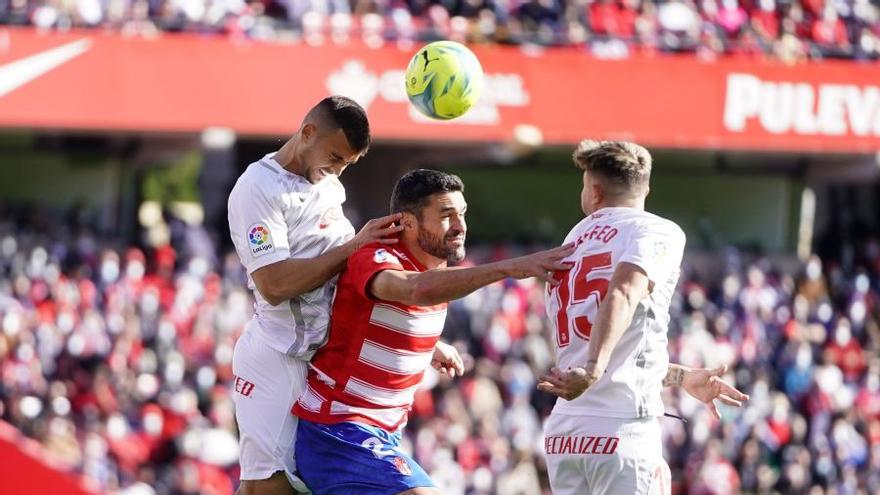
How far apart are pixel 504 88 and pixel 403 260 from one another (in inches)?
578

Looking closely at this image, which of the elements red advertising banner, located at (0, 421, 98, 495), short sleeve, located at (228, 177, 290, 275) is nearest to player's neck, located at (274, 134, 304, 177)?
short sleeve, located at (228, 177, 290, 275)

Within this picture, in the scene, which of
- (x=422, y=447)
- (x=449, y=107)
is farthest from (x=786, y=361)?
(x=449, y=107)

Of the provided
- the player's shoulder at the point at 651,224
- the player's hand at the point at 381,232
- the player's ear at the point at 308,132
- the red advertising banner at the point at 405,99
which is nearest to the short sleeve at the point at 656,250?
the player's shoulder at the point at 651,224

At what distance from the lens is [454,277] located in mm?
5656

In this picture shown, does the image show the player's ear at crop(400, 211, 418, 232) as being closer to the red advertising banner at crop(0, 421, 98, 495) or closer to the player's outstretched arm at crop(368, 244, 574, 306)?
the player's outstretched arm at crop(368, 244, 574, 306)

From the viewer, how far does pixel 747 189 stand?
2614cm

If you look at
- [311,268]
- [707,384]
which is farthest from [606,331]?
[311,268]

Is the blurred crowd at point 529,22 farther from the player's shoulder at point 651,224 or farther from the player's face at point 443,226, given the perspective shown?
the player's shoulder at point 651,224

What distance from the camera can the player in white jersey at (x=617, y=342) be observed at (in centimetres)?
575

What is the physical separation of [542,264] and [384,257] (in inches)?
23.7

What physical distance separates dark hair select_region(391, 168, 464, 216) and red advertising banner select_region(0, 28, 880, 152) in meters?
13.0

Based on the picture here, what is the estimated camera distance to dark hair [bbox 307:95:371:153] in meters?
6.16

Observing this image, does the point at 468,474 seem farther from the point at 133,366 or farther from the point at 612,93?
the point at 612,93

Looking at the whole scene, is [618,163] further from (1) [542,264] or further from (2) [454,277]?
(2) [454,277]
